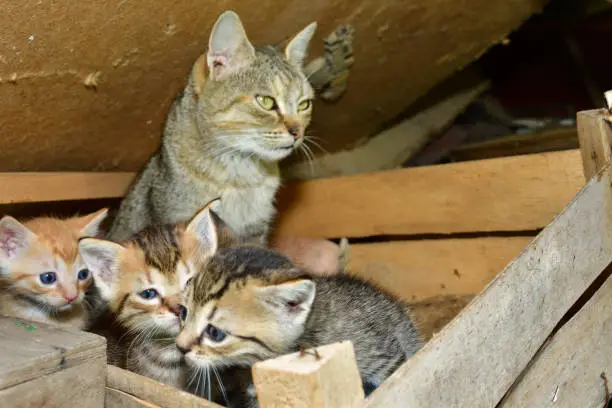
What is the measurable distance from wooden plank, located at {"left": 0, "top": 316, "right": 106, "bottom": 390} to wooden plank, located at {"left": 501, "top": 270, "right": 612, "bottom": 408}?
36.9 inches

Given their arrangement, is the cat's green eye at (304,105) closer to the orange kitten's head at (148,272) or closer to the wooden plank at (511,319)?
the orange kitten's head at (148,272)

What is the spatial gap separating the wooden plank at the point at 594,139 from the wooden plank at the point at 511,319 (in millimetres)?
97

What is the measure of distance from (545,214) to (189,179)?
1350 millimetres

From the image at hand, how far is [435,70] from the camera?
3.63 m

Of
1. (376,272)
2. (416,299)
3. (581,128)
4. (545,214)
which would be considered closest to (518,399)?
(581,128)

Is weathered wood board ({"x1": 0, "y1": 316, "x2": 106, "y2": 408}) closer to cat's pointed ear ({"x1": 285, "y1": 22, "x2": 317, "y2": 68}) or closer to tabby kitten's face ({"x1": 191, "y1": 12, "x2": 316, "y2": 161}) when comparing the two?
tabby kitten's face ({"x1": 191, "y1": 12, "x2": 316, "y2": 161})

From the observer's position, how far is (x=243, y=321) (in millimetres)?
1536

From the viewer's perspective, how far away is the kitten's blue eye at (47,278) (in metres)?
2.07

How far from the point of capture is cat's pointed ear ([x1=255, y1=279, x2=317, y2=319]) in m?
1.48

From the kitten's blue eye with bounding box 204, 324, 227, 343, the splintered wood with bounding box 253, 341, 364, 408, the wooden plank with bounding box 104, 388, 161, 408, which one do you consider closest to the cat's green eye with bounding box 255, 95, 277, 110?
the kitten's blue eye with bounding box 204, 324, 227, 343

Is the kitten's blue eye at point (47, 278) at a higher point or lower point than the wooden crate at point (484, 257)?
higher

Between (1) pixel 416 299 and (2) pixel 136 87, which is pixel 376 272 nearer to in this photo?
(1) pixel 416 299

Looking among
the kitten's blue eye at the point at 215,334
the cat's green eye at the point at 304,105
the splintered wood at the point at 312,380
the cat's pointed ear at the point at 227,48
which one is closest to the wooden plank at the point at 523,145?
the cat's green eye at the point at 304,105

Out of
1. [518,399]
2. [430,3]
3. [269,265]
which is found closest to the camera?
[518,399]
